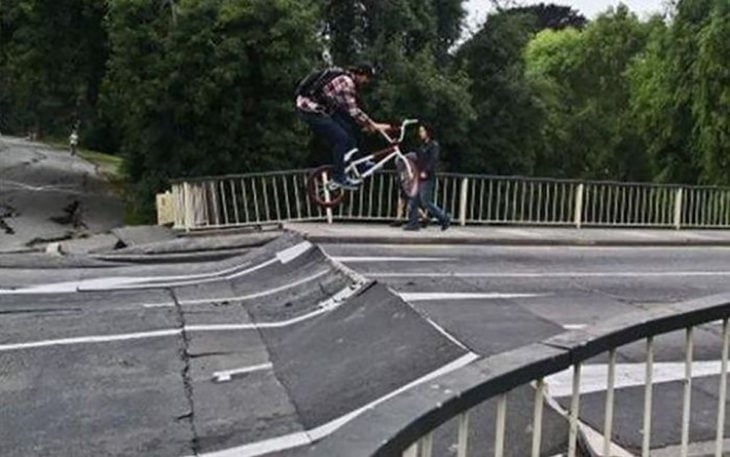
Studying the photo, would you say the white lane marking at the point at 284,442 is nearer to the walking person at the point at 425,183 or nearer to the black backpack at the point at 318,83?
the black backpack at the point at 318,83

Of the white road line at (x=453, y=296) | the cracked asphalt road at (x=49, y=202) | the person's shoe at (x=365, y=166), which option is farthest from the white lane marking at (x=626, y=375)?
the cracked asphalt road at (x=49, y=202)

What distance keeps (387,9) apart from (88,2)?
844cm

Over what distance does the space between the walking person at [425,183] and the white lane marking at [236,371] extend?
7329 mm

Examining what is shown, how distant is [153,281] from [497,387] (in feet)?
33.5

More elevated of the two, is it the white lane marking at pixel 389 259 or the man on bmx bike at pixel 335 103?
the man on bmx bike at pixel 335 103

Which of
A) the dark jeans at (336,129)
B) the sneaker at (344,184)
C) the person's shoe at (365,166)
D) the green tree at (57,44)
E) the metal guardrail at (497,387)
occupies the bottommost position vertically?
the sneaker at (344,184)

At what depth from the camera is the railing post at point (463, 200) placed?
17.1m

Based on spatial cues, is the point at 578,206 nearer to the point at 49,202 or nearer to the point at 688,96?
the point at 688,96

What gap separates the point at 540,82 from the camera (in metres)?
27.8

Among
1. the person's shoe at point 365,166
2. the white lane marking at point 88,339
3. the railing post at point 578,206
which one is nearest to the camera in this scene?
the white lane marking at point 88,339

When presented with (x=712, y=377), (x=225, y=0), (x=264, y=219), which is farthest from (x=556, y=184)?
(x=712, y=377)

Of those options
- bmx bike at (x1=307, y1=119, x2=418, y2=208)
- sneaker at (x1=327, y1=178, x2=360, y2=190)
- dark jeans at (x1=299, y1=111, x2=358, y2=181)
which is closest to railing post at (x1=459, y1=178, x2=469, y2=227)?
bmx bike at (x1=307, y1=119, x2=418, y2=208)

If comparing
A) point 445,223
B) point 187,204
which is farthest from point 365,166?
point 187,204

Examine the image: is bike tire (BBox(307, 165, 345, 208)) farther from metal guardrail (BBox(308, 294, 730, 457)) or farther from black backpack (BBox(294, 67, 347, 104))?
metal guardrail (BBox(308, 294, 730, 457))
